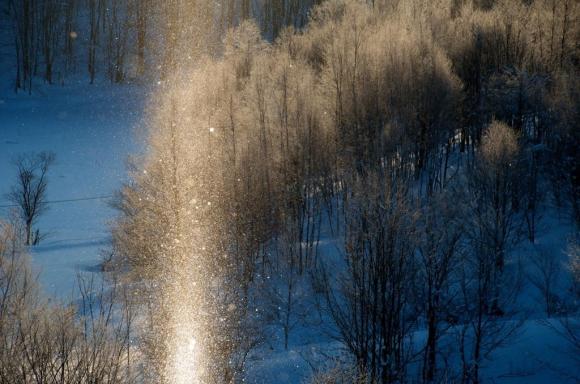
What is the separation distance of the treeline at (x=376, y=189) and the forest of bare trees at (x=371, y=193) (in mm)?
82

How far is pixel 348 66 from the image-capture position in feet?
85.7

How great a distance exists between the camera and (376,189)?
16.1m

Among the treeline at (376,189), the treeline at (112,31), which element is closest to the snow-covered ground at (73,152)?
the treeline at (112,31)

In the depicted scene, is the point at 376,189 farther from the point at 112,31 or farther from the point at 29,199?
the point at 112,31

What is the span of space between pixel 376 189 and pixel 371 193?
0.18m

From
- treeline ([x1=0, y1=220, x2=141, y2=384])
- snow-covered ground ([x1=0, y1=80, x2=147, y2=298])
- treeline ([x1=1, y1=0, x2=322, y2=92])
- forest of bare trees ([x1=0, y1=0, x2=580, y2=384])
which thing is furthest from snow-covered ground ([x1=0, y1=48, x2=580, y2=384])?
treeline ([x1=0, y1=220, x2=141, y2=384])

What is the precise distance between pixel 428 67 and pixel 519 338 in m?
12.4

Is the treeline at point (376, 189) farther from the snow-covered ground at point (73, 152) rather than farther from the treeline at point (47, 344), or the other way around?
the snow-covered ground at point (73, 152)

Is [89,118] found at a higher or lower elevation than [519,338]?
higher

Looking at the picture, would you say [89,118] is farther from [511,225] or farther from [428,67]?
[511,225]

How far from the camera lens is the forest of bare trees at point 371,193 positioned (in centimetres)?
1591

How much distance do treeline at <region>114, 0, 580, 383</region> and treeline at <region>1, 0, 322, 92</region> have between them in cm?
2243

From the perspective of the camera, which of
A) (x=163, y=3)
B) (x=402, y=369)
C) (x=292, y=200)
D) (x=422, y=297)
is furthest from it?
(x=163, y=3)

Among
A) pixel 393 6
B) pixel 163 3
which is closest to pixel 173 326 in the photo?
pixel 393 6
